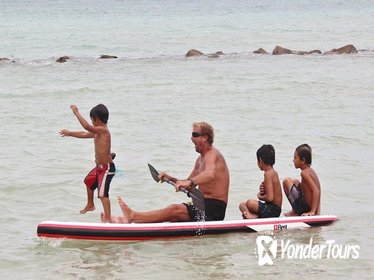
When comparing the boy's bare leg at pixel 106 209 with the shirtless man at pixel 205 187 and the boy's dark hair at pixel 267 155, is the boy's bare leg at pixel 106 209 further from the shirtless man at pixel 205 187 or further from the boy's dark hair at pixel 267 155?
the boy's dark hair at pixel 267 155

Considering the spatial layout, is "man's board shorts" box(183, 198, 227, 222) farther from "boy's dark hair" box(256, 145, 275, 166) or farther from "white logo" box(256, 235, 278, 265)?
"boy's dark hair" box(256, 145, 275, 166)

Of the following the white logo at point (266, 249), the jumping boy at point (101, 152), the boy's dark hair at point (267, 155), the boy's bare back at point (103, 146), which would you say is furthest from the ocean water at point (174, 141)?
the boy's bare back at point (103, 146)

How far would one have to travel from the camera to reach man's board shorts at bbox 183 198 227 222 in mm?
9336

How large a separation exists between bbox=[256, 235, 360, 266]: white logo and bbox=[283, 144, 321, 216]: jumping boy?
0.55 m

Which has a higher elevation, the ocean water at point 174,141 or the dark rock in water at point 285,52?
the dark rock in water at point 285,52

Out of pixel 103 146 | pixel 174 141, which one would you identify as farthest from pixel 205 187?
pixel 174 141

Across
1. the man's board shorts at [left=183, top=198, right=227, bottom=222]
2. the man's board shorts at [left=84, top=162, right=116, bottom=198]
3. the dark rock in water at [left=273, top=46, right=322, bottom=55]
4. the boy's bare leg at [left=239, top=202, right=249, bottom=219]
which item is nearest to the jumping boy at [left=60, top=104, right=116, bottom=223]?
the man's board shorts at [left=84, top=162, right=116, bottom=198]

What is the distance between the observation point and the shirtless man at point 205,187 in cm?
912

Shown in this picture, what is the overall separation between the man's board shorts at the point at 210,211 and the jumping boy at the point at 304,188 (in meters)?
1.01

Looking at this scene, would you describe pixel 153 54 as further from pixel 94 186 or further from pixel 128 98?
pixel 94 186

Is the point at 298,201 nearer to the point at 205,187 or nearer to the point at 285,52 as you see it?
the point at 205,187

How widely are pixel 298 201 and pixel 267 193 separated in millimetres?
539

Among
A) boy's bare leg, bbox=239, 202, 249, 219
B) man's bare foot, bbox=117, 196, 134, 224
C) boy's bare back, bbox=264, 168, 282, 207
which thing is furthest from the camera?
boy's bare leg, bbox=239, 202, 249, 219

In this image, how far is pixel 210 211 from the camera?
9352mm
